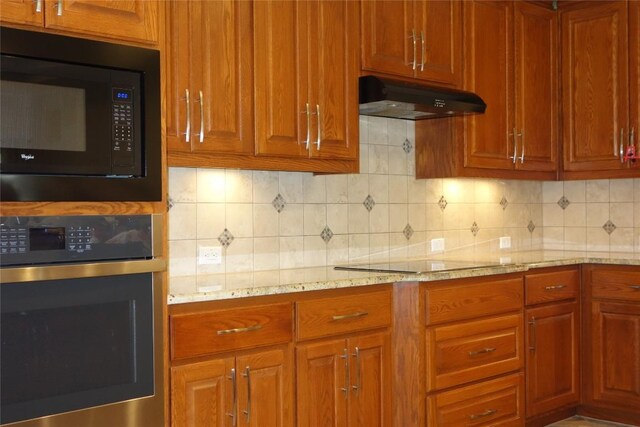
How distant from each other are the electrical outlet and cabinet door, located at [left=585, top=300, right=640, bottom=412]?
2.04m

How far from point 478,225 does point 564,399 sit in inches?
41.6

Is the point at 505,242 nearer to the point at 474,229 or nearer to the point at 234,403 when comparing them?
the point at 474,229

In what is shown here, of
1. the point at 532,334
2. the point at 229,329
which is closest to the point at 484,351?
the point at 532,334

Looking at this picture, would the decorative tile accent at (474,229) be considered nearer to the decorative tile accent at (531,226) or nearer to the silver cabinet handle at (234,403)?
the decorative tile accent at (531,226)

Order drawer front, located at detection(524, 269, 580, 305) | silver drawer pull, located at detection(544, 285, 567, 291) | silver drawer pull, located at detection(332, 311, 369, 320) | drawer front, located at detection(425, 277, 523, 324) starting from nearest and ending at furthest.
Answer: silver drawer pull, located at detection(332, 311, 369, 320)
drawer front, located at detection(425, 277, 523, 324)
drawer front, located at detection(524, 269, 580, 305)
silver drawer pull, located at detection(544, 285, 567, 291)

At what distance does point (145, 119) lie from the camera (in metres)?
2.29

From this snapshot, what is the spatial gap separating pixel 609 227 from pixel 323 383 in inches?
97.6

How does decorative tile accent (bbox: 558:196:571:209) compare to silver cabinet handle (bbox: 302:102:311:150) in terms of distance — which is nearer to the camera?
silver cabinet handle (bbox: 302:102:311:150)

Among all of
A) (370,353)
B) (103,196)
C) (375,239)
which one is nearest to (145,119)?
(103,196)

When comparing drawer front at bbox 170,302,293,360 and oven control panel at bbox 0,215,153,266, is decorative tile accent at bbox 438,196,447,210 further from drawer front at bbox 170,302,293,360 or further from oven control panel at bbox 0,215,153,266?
oven control panel at bbox 0,215,153,266

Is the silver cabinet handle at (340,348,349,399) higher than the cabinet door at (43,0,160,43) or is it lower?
lower

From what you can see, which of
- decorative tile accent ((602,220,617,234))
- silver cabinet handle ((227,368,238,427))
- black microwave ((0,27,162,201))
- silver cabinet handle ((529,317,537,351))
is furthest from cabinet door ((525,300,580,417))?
black microwave ((0,27,162,201))

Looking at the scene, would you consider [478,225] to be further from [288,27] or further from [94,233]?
[94,233]

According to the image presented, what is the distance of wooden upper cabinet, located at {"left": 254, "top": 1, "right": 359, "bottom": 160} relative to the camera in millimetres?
2920
